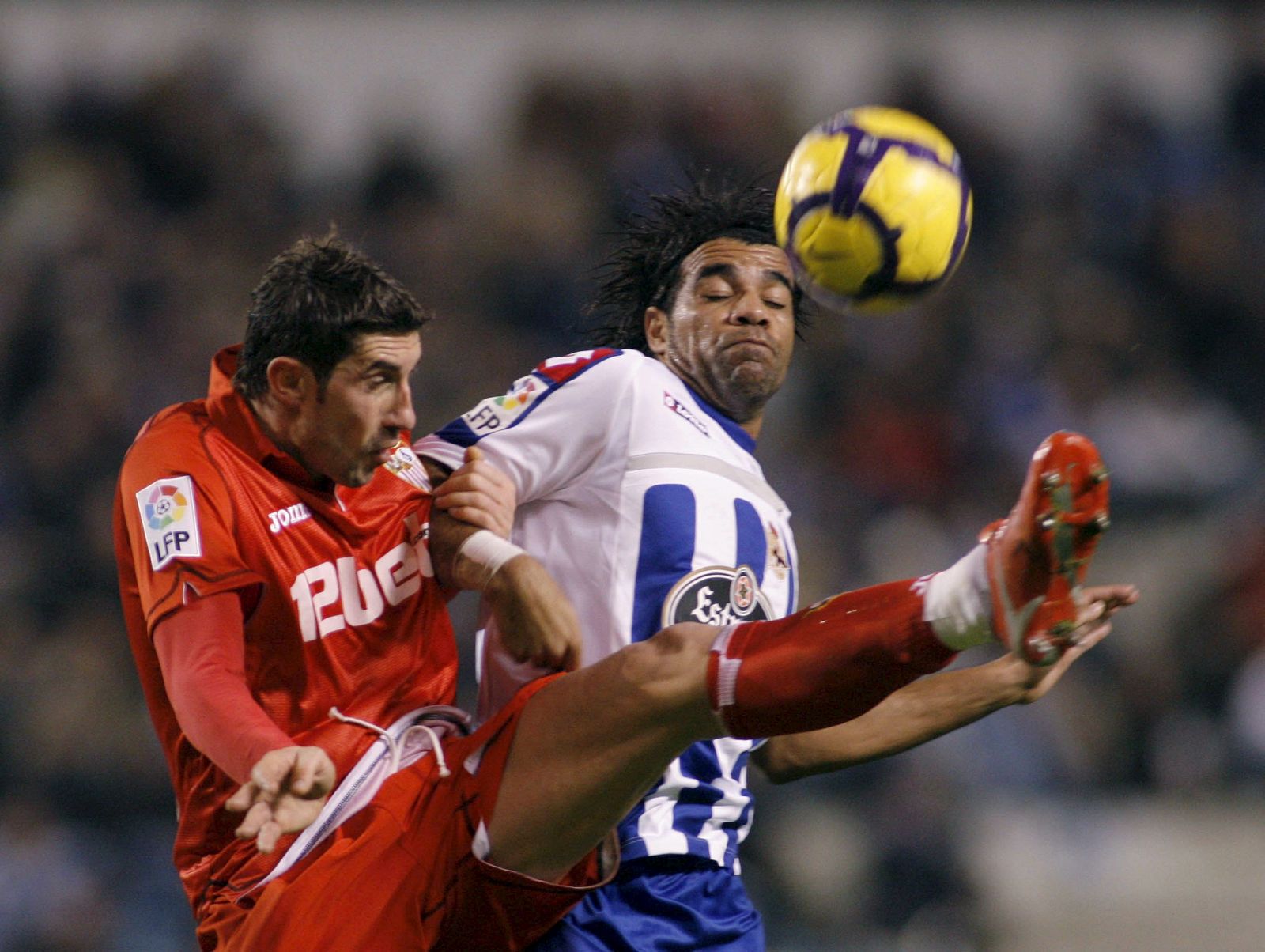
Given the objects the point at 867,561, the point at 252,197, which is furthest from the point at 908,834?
the point at 252,197

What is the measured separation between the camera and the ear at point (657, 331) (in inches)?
158

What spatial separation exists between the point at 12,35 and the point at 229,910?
8568 mm

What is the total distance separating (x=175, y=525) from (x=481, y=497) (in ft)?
2.05

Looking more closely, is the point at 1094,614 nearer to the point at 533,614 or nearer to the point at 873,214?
the point at 873,214

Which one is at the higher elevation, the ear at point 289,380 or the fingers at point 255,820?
the ear at point 289,380

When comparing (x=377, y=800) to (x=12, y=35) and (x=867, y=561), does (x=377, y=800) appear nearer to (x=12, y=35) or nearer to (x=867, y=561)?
(x=867, y=561)

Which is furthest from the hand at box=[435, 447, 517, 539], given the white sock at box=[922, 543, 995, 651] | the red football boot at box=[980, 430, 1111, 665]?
the red football boot at box=[980, 430, 1111, 665]

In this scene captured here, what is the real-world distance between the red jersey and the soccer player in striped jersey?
→ 0.25 m

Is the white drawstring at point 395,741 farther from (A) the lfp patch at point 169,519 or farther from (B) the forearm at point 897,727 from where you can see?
(B) the forearm at point 897,727

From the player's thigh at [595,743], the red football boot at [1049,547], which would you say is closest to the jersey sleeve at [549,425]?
the player's thigh at [595,743]

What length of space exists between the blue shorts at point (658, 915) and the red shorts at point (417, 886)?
7 centimetres

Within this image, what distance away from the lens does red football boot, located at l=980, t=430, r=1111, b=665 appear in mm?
2734

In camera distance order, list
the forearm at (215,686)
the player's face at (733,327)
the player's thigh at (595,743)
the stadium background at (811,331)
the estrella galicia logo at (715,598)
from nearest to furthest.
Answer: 1. the forearm at (215,686)
2. the player's thigh at (595,743)
3. the estrella galicia logo at (715,598)
4. the player's face at (733,327)
5. the stadium background at (811,331)

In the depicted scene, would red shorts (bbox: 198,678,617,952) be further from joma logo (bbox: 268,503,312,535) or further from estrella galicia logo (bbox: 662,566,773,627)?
→ joma logo (bbox: 268,503,312,535)
